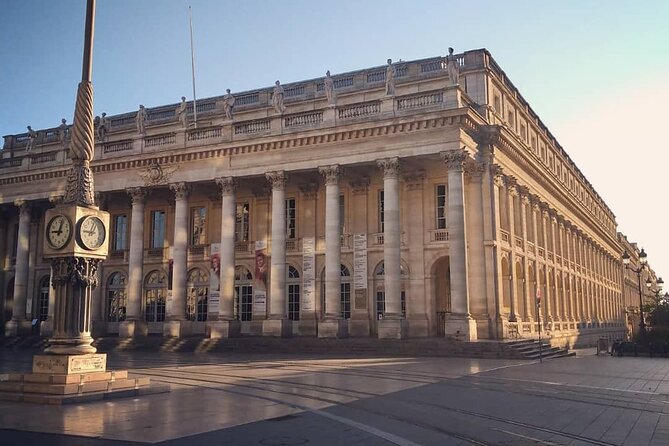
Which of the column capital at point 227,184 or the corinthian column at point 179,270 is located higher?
the column capital at point 227,184

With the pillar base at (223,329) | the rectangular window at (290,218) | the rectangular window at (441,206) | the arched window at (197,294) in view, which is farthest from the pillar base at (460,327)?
the arched window at (197,294)

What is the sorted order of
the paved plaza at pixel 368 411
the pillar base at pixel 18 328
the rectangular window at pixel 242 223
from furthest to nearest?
the pillar base at pixel 18 328 → the rectangular window at pixel 242 223 → the paved plaza at pixel 368 411

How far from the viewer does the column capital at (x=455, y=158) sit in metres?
32.8

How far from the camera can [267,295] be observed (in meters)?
39.8

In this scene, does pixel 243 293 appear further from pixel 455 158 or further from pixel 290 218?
pixel 455 158

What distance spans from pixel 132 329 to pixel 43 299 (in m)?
13.1

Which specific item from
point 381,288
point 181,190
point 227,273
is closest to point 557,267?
point 381,288

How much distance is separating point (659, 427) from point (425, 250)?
25.3m

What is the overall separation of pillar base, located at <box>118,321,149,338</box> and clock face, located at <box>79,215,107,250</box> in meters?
25.5

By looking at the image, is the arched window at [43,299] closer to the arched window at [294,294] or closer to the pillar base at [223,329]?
the pillar base at [223,329]

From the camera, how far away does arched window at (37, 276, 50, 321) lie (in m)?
48.1

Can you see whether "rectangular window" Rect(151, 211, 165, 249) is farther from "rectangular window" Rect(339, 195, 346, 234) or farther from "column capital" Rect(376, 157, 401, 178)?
"column capital" Rect(376, 157, 401, 178)

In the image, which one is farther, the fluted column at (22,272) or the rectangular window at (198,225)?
the fluted column at (22,272)

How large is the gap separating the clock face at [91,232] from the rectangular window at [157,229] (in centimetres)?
2983
